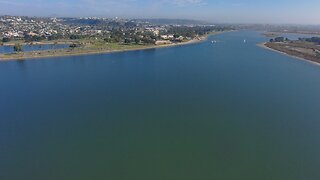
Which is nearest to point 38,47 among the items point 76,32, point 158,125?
point 76,32

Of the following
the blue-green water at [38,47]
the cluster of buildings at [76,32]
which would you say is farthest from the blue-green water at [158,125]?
the cluster of buildings at [76,32]

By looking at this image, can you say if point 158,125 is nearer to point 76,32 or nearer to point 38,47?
point 38,47

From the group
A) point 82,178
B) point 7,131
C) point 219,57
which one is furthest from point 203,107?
point 219,57

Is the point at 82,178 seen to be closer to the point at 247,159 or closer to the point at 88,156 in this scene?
the point at 88,156

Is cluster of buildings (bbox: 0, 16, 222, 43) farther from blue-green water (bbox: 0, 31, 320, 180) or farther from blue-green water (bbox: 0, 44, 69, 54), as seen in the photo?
blue-green water (bbox: 0, 31, 320, 180)

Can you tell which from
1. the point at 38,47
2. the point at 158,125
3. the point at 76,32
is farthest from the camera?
the point at 76,32

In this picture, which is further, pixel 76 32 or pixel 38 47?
pixel 76 32

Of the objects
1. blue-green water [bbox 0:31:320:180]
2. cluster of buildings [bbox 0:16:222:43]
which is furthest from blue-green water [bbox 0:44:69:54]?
blue-green water [bbox 0:31:320:180]

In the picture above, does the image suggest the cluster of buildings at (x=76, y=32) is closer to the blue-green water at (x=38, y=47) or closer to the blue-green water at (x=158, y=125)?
the blue-green water at (x=38, y=47)
